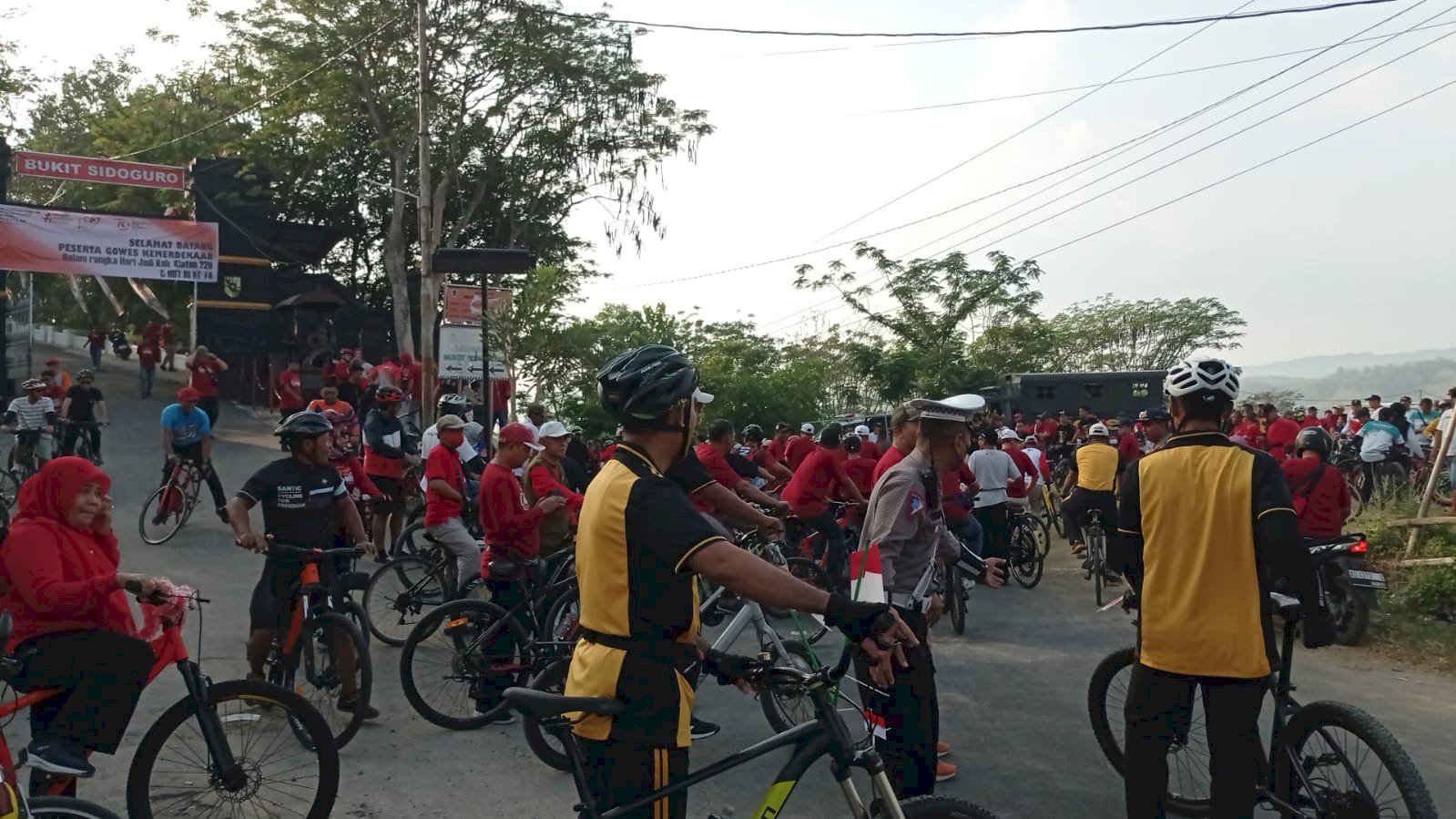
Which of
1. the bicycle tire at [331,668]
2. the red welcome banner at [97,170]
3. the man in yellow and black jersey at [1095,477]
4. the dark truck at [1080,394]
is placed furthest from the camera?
the dark truck at [1080,394]

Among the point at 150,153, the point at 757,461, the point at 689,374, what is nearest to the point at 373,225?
the point at 150,153

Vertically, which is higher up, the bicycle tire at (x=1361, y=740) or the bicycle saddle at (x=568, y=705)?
the bicycle saddle at (x=568, y=705)

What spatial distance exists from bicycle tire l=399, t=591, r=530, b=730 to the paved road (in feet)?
0.41

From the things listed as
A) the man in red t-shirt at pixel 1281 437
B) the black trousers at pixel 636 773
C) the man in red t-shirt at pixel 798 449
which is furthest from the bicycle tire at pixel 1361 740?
the man in red t-shirt at pixel 1281 437

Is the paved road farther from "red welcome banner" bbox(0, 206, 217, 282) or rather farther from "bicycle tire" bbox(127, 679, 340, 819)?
"red welcome banner" bbox(0, 206, 217, 282)

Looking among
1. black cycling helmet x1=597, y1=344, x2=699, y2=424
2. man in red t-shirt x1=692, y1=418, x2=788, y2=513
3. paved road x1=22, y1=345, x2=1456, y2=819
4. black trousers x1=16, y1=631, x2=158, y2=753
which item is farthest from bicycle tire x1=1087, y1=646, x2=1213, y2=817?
man in red t-shirt x1=692, y1=418, x2=788, y2=513

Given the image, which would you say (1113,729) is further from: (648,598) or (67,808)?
(67,808)

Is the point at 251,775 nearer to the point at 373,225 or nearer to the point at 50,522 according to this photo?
the point at 50,522

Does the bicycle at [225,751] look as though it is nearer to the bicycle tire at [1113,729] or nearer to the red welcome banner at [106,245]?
the bicycle tire at [1113,729]

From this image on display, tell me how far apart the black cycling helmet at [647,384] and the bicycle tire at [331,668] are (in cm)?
394

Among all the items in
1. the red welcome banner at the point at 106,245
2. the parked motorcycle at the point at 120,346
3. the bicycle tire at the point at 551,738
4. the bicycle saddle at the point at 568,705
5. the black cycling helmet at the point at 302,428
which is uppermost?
the red welcome banner at the point at 106,245

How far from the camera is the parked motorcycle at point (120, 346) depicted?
35.1 m

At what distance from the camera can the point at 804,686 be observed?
10.1 ft

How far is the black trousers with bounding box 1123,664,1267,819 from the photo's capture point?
379cm
